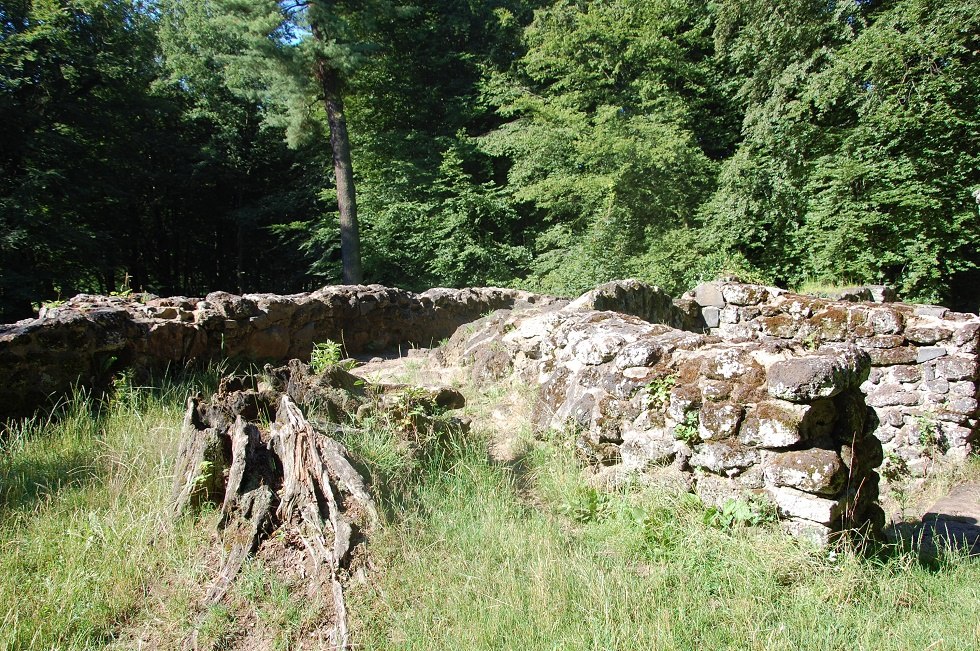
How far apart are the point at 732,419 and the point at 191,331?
4.68 m

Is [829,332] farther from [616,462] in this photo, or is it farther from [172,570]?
[172,570]

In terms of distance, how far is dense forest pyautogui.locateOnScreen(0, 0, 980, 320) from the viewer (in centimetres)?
1358

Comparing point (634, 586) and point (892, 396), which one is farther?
Answer: point (892, 396)

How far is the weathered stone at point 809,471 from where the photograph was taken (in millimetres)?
2828

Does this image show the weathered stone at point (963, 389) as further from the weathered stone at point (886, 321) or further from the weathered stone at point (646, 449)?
the weathered stone at point (646, 449)

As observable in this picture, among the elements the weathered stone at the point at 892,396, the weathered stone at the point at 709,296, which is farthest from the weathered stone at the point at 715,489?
the weathered stone at the point at 709,296

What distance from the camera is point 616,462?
12.7ft

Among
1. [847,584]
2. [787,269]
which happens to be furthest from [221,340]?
[787,269]

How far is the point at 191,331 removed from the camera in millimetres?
5535

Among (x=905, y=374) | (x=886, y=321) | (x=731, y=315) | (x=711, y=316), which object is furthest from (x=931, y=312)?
(x=711, y=316)

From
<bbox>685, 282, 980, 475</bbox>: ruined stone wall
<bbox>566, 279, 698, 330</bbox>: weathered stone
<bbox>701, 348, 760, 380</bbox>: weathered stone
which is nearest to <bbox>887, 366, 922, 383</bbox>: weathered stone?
<bbox>685, 282, 980, 475</bbox>: ruined stone wall

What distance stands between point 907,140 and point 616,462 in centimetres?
1435

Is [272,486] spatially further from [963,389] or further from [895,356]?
[963,389]

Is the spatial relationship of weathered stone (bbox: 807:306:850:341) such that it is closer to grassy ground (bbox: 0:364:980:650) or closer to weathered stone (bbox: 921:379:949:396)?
weathered stone (bbox: 921:379:949:396)
